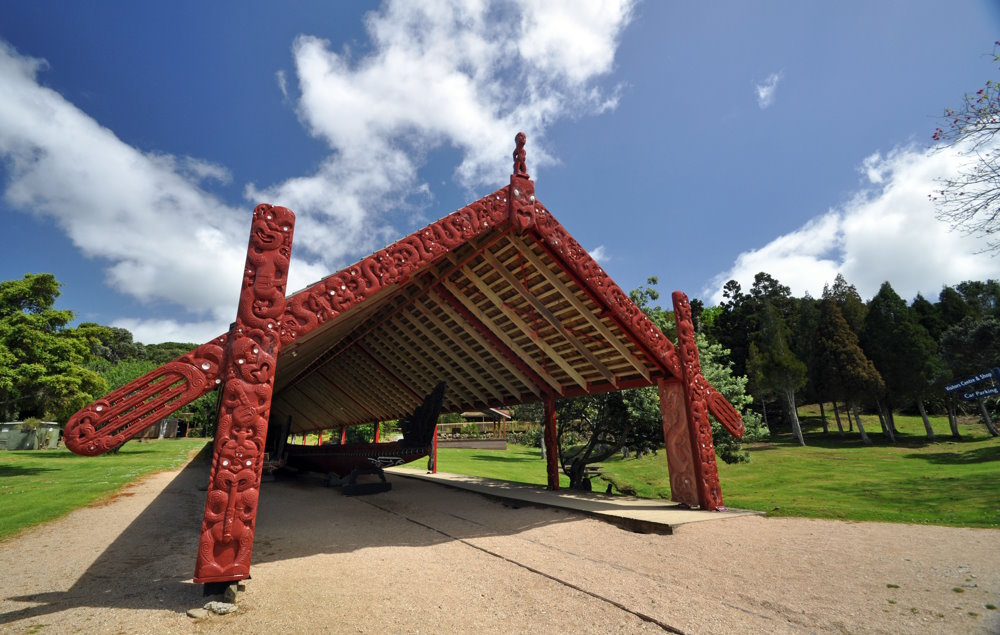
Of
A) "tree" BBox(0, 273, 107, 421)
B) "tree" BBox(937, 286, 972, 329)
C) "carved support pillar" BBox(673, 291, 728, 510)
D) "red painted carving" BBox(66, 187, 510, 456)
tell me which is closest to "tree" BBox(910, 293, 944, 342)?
"tree" BBox(937, 286, 972, 329)

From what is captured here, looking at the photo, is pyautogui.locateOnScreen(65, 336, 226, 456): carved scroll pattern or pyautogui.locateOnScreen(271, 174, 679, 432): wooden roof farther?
pyautogui.locateOnScreen(271, 174, 679, 432): wooden roof

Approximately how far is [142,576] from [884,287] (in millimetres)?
43136

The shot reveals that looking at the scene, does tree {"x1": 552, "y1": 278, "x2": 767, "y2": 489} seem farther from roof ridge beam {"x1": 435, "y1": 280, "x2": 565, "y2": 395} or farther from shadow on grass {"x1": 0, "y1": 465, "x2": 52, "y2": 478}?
shadow on grass {"x1": 0, "y1": 465, "x2": 52, "y2": 478}

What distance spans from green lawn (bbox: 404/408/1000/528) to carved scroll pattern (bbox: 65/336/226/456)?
9.71m

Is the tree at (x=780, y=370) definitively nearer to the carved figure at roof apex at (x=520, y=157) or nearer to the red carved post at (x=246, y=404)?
the carved figure at roof apex at (x=520, y=157)

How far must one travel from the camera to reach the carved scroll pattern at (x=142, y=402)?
434 centimetres

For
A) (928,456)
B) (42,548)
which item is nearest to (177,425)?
(42,548)

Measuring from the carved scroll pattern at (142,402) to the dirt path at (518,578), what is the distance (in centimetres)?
153

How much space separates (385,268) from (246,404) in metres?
2.48

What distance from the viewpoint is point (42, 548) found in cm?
643

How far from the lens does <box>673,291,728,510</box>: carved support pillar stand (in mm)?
8688

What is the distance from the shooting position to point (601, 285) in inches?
337

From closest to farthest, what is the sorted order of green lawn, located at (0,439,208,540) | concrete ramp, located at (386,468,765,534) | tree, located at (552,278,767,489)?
concrete ramp, located at (386,468,765,534) < green lawn, located at (0,439,208,540) < tree, located at (552,278,767,489)

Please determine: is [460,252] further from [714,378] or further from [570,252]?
[714,378]
